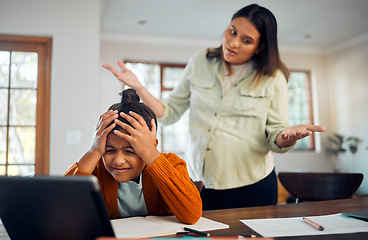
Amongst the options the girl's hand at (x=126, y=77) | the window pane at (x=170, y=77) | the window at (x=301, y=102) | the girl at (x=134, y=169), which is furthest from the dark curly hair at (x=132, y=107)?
the window at (x=301, y=102)

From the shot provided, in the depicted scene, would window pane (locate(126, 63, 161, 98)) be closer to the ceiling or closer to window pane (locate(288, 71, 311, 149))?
the ceiling

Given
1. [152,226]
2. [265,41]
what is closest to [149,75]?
[265,41]

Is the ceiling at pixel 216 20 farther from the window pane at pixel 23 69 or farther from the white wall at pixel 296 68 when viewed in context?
the window pane at pixel 23 69

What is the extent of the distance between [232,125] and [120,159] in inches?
29.9

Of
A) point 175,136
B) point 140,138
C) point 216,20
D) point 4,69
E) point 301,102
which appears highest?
point 216,20

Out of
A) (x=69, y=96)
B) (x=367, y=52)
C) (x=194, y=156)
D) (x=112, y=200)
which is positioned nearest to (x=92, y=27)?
(x=69, y=96)

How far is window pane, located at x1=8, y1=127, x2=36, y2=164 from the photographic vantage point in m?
3.54

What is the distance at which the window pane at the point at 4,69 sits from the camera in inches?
141

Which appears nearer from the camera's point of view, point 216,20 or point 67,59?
point 67,59

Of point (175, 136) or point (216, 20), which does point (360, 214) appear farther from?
point (175, 136)

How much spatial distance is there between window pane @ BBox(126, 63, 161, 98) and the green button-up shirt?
4.73 meters

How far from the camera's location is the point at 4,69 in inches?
141

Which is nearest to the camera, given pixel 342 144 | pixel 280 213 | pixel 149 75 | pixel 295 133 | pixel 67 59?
pixel 280 213

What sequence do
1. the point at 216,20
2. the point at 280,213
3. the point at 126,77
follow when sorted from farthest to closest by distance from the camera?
1. the point at 216,20
2. the point at 126,77
3. the point at 280,213
